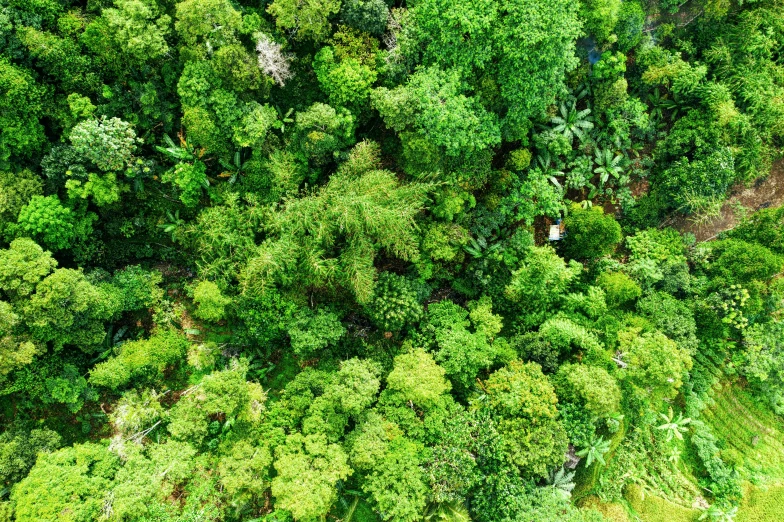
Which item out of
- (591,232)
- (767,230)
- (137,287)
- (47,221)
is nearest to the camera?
(47,221)

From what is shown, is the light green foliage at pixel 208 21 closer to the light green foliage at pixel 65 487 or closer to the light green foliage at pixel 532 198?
the light green foliage at pixel 532 198

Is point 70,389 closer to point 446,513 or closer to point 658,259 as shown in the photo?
point 446,513

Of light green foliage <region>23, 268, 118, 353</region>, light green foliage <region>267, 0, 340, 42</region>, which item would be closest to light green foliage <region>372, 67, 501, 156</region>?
light green foliage <region>267, 0, 340, 42</region>

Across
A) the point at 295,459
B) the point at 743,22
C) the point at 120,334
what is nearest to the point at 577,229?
the point at 743,22

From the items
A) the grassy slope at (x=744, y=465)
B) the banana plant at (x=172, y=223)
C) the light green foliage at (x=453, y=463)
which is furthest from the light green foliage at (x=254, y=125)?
the grassy slope at (x=744, y=465)

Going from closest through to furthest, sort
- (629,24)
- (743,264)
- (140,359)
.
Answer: (140,359), (743,264), (629,24)

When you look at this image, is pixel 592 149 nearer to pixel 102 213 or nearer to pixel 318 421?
pixel 318 421

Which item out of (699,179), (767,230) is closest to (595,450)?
(767,230)
